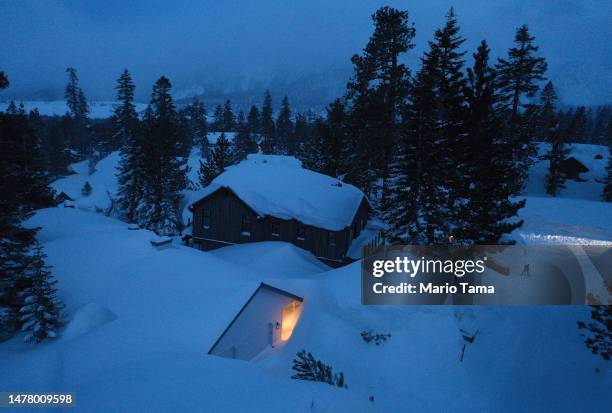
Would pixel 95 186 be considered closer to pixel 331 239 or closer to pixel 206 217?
pixel 206 217

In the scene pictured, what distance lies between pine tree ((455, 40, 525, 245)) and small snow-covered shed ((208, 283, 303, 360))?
28.5ft

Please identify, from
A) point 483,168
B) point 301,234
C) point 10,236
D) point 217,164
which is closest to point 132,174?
point 217,164

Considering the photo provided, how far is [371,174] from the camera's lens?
1342 inches

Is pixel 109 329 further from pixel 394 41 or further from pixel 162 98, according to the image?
pixel 162 98

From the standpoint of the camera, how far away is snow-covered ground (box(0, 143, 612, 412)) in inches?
319

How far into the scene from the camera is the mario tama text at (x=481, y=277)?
1477cm

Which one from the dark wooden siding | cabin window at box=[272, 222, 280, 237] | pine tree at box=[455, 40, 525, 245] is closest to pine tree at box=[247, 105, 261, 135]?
the dark wooden siding

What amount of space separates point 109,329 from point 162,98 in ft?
148

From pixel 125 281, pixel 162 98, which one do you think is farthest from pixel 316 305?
pixel 162 98

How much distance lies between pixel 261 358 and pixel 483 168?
41.7 ft

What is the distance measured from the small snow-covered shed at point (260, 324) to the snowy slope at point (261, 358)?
483 mm

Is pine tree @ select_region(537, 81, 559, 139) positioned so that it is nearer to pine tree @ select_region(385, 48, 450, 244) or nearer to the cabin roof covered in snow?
the cabin roof covered in snow

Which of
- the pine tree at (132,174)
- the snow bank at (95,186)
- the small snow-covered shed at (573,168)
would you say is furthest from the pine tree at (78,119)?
the small snow-covered shed at (573,168)

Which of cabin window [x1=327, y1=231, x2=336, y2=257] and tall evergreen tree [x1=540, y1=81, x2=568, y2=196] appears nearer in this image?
cabin window [x1=327, y1=231, x2=336, y2=257]
